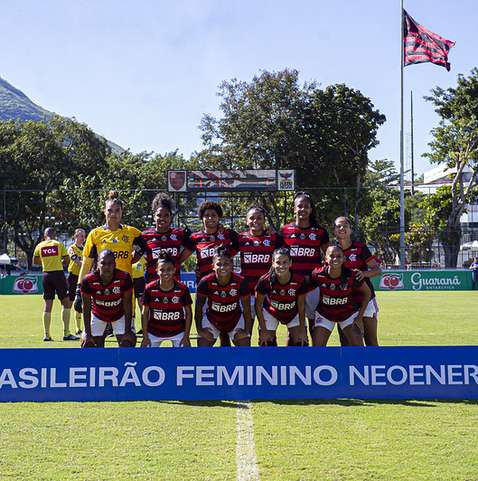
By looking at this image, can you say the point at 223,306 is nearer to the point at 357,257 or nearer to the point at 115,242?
the point at 115,242

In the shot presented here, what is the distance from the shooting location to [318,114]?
52.8 m

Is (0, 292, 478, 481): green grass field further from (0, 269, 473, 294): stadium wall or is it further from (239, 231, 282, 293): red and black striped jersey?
(0, 269, 473, 294): stadium wall

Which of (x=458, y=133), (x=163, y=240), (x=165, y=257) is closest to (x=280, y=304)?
(x=165, y=257)

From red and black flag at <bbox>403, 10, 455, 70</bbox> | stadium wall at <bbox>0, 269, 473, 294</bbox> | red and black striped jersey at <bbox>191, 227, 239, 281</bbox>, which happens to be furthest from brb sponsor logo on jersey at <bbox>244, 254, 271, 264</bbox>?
red and black flag at <bbox>403, 10, 455, 70</bbox>

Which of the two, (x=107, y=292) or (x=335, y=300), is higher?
(x=107, y=292)

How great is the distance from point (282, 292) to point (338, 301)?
0.66 meters

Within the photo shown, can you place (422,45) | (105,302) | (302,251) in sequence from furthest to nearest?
(422,45)
(302,251)
(105,302)

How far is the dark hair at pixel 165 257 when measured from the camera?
344 inches

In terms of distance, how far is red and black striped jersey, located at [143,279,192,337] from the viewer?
28.7ft

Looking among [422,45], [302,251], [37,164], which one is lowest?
[302,251]

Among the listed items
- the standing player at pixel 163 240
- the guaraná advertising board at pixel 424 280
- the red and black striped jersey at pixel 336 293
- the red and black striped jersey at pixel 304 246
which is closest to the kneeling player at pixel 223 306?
the standing player at pixel 163 240

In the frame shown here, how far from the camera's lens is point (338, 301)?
8.95m

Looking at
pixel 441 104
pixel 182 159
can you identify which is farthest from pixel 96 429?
pixel 182 159

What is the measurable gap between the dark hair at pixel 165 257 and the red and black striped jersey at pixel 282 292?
3.39 feet
